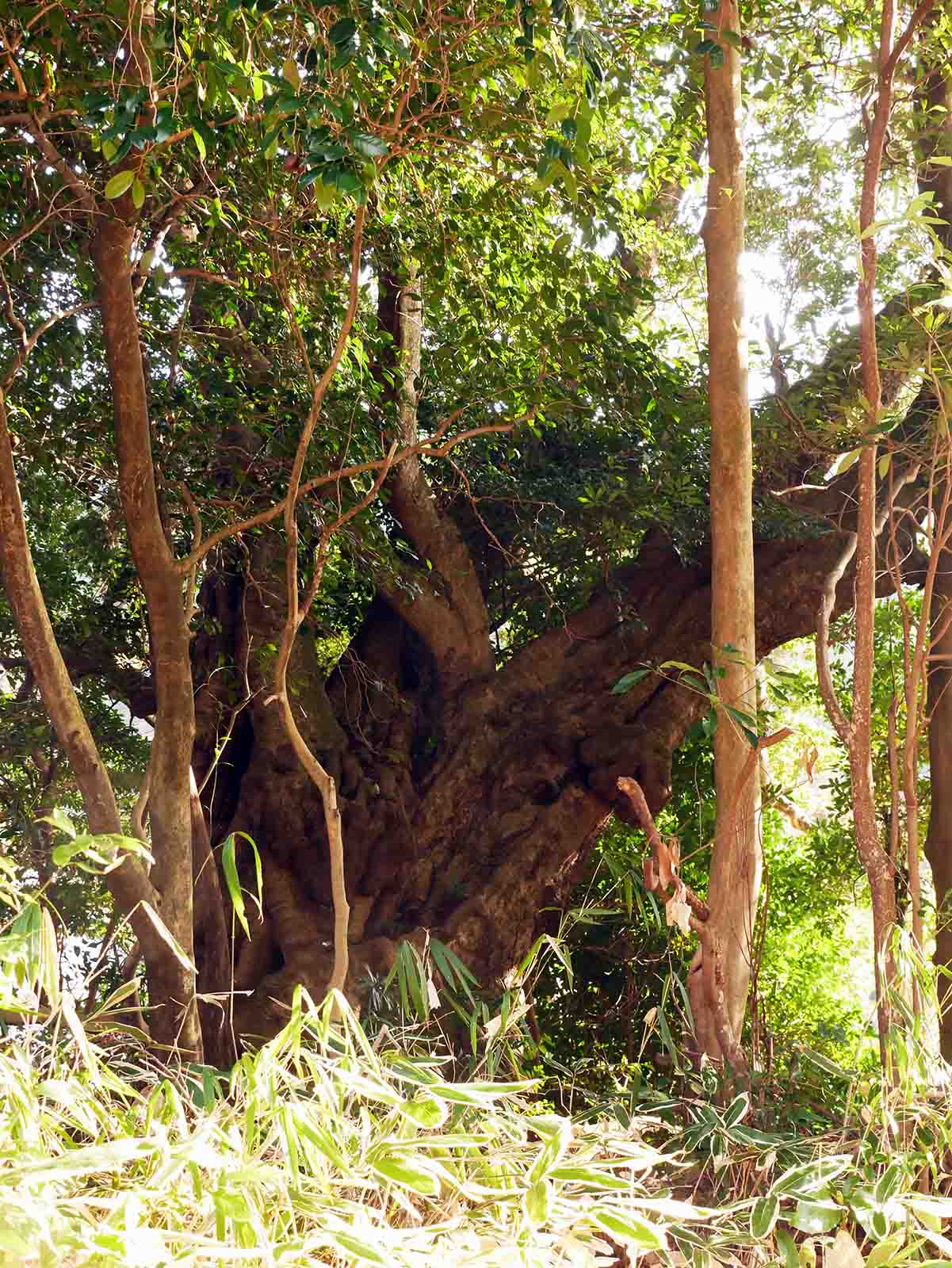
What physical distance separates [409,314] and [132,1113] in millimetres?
3587

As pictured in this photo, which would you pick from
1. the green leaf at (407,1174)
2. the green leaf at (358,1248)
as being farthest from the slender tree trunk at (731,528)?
the green leaf at (358,1248)

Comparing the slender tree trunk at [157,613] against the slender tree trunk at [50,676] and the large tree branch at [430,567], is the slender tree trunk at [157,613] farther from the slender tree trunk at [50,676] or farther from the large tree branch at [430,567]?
the large tree branch at [430,567]

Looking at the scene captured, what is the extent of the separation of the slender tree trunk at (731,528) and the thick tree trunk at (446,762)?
5.05 feet

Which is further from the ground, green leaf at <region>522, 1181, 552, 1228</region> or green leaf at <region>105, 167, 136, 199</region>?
green leaf at <region>105, 167, 136, 199</region>

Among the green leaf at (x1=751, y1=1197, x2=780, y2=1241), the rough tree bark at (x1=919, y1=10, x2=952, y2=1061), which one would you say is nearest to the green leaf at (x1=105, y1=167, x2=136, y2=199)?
the green leaf at (x1=751, y1=1197, x2=780, y2=1241)

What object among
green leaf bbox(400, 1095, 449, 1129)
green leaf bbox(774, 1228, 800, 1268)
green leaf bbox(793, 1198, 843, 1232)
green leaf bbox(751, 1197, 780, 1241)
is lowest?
green leaf bbox(774, 1228, 800, 1268)

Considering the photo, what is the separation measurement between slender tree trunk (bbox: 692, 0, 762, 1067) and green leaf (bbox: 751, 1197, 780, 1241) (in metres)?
1.05

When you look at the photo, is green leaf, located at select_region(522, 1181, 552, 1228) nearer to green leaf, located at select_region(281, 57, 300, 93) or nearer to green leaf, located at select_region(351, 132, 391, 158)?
green leaf, located at select_region(351, 132, 391, 158)

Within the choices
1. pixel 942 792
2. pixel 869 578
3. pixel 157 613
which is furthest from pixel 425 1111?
pixel 942 792

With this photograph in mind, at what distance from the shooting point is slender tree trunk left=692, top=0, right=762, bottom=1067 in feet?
8.61

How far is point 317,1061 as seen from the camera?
1.31 m

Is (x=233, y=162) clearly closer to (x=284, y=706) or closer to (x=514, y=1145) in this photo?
(x=284, y=706)

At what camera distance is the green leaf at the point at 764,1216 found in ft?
4.74

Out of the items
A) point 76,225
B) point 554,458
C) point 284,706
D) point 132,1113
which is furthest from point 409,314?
point 132,1113
